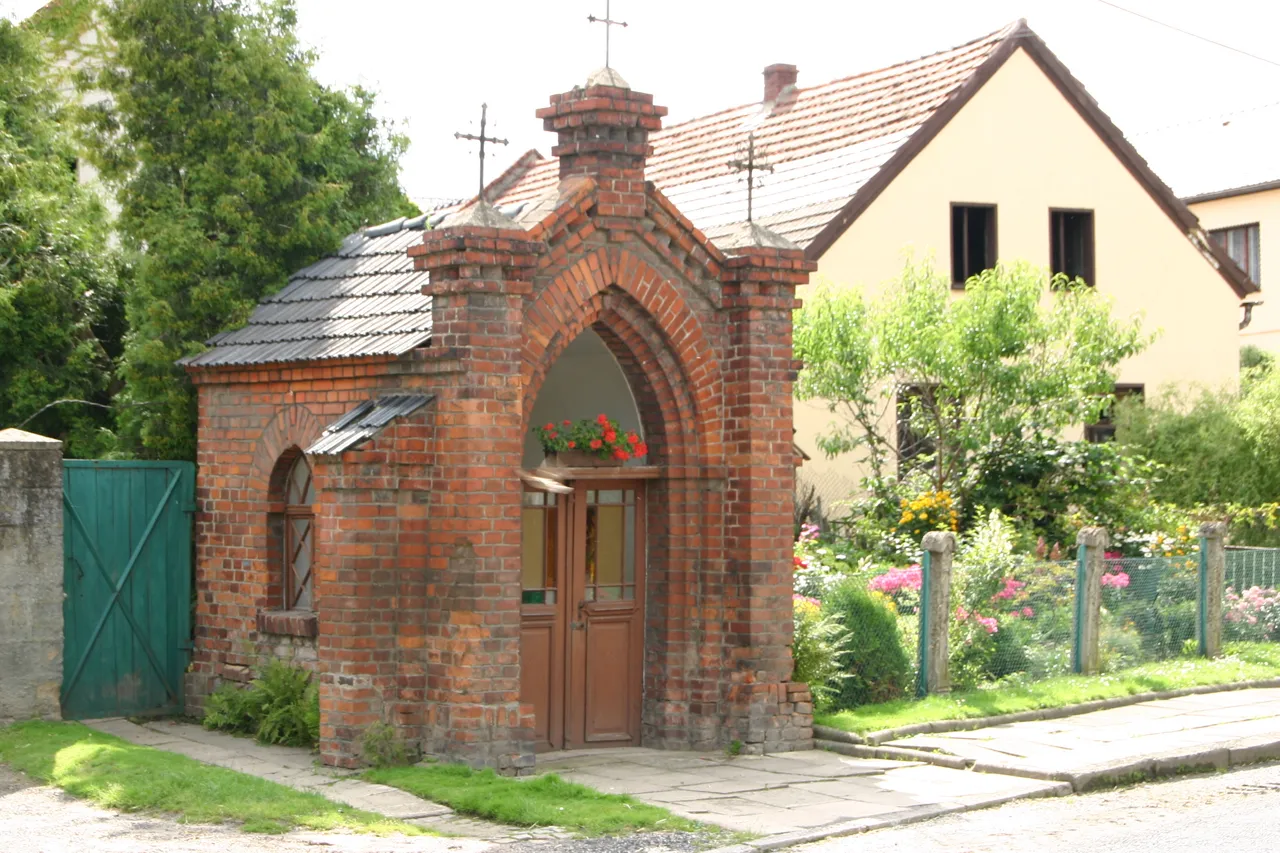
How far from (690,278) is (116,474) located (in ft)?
16.3

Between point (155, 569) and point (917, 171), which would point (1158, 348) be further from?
point (155, 569)

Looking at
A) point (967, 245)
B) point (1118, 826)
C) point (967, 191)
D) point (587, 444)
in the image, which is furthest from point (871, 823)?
point (967, 245)

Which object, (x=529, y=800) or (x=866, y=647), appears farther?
(x=866, y=647)

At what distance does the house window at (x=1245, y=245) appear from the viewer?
113 ft

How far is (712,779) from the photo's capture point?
428 inches

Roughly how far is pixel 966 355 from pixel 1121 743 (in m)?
5.97

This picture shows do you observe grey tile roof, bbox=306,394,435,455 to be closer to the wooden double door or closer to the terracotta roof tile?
the wooden double door

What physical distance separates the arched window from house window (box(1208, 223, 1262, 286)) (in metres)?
26.9

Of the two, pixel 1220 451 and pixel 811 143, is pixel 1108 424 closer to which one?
pixel 1220 451

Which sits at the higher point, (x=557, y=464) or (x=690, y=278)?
(x=690, y=278)

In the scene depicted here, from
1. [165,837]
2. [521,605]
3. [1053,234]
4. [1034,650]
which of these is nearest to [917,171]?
[1053,234]

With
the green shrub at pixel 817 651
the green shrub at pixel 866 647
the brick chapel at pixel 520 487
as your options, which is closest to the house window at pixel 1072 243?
the green shrub at pixel 866 647

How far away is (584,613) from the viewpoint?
1215cm

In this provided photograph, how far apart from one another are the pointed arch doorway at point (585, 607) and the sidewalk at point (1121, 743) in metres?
2.20
